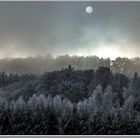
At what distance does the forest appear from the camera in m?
6.17

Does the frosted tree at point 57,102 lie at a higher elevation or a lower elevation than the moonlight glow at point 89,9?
lower

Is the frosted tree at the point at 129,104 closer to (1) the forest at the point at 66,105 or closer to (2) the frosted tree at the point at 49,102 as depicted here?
(1) the forest at the point at 66,105

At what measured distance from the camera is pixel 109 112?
6.18 m

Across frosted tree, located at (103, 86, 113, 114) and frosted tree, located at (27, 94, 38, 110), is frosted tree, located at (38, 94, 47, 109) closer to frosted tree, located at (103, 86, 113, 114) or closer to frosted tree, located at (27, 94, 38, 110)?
frosted tree, located at (27, 94, 38, 110)

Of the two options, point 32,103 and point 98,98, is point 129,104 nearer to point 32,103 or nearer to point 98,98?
point 98,98

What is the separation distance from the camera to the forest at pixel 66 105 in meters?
6.17

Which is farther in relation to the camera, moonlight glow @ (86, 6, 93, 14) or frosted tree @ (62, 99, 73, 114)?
moonlight glow @ (86, 6, 93, 14)

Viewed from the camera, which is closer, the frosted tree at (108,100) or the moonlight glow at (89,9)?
the frosted tree at (108,100)

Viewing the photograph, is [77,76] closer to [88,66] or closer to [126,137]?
[88,66]

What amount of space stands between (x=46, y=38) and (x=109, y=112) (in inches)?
45.4

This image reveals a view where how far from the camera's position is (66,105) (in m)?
6.18

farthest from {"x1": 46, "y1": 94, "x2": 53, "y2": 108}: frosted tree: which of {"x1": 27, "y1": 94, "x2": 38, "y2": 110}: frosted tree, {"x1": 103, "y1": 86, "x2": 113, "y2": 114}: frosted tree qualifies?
{"x1": 103, "y1": 86, "x2": 113, "y2": 114}: frosted tree

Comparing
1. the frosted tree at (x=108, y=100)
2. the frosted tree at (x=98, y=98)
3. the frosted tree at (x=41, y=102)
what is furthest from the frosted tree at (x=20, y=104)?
the frosted tree at (x=108, y=100)
